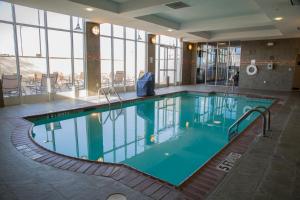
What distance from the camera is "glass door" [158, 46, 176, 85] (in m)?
11.9

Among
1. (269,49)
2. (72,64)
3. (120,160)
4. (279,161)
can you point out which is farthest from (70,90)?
(269,49)

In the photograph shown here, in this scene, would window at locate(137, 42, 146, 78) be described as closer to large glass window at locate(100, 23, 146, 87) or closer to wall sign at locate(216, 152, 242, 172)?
large glass window at locate(100, 23, 146, 87)

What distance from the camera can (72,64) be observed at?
7656 millimetres

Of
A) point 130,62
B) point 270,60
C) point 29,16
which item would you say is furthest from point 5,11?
point 270,60

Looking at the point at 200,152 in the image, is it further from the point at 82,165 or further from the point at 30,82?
the point at 30,82

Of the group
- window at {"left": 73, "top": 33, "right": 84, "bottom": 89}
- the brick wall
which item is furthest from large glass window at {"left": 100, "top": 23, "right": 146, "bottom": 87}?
the brick wall

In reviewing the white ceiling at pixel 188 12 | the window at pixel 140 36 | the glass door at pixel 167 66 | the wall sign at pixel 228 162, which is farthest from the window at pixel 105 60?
the wall sign at pixel 228 162

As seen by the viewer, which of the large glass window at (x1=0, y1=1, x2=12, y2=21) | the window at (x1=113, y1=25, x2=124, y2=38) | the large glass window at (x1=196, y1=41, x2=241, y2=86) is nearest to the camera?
the large glass window at (x1=0, y1=1, x2=12, y2=21)

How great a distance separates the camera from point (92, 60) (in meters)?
8.05

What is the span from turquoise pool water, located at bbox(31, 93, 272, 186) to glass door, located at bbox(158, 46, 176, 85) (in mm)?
4759

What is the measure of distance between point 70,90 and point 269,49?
994 cm

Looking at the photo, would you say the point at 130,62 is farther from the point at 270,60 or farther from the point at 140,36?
the point at 270,60

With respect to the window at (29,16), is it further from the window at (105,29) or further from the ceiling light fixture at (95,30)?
the window at (105,29)

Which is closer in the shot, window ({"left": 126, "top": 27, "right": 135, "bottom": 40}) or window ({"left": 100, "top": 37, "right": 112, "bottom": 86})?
window ({"left": 100, "top": 37, "right": 112, "bottom": 86})
